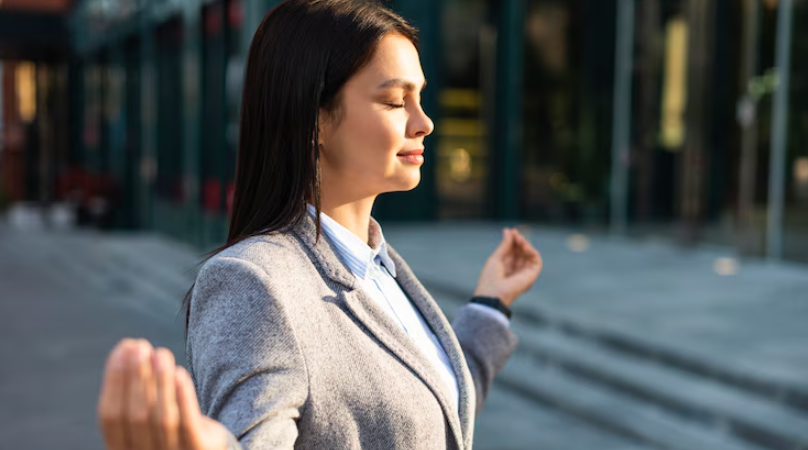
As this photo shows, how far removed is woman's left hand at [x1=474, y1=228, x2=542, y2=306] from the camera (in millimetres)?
2002

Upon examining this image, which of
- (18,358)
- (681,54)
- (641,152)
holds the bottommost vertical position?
(18,358)

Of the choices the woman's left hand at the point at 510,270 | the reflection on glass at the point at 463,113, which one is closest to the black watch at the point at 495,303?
the woman's left hand at the point at 510,270

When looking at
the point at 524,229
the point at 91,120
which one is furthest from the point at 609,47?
the point at 91,120

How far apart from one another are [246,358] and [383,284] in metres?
0.40

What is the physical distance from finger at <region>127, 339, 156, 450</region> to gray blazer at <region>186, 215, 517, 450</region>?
15 centimetres

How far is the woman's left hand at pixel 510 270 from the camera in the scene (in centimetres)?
200

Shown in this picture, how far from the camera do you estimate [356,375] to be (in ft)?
4.48

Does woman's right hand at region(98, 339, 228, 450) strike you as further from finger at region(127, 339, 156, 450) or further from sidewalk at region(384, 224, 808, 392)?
sidewalk at region(384, 224, 808, 392)

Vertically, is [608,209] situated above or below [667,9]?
below

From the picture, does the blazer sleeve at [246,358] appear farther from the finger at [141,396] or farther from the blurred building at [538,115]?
the blurred building at [538,115]

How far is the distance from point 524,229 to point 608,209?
1409 mm

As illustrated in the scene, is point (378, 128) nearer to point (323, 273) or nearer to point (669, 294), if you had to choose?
point (323, 273)

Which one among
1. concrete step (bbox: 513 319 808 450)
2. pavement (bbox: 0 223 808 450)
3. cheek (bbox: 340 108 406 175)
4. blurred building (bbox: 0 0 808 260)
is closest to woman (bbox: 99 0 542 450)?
cheek (bbox: 340 108 406 175)

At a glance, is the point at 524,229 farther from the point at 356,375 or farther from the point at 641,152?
the point at 356,375
